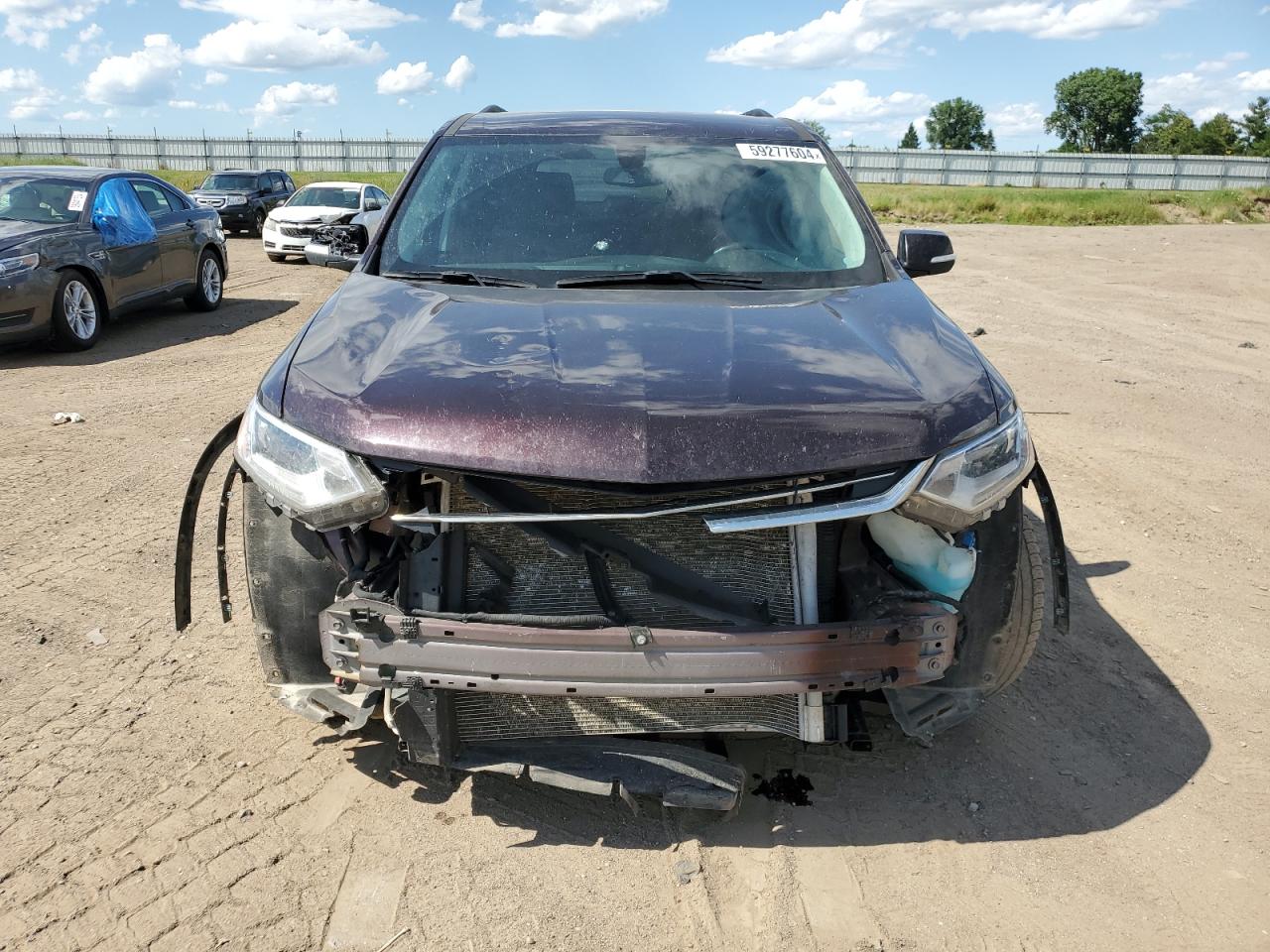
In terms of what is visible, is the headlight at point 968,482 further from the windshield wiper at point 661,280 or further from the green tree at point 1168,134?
the green tree at point 1168,134

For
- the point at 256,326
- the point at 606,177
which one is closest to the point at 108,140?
the point at 256,326

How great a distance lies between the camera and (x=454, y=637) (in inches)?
95.8

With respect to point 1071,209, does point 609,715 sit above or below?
below

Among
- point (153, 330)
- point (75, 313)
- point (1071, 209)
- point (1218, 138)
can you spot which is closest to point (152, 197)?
point (153, 330)

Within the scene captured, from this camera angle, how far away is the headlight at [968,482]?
2.48 meters

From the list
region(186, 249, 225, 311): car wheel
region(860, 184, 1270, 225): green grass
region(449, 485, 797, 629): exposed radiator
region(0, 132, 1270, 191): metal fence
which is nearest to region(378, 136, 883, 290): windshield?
region(449, 485, 797, 629): exposed radiator

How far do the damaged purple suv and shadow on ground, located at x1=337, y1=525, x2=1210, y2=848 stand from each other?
0.72 feet

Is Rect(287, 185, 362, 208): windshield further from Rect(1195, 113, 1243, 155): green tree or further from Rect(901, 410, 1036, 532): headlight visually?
Rect(1195, 113, 1243, 155): green tree

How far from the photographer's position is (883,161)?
162 feet

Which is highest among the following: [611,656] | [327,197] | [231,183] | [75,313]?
[231,183]

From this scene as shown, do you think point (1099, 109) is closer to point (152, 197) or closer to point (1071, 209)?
point (1071, 209)

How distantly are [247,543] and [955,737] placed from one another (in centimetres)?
219

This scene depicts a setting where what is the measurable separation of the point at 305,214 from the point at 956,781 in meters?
17.3

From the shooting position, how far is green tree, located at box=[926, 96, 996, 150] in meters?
114
